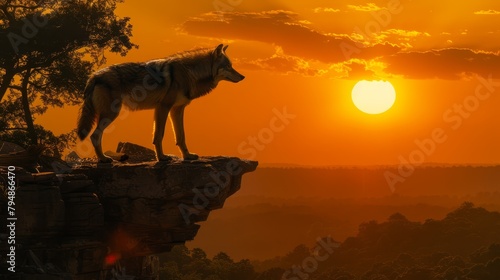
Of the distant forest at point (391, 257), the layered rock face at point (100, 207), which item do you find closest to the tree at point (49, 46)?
the layered rock face at point (100, 207)

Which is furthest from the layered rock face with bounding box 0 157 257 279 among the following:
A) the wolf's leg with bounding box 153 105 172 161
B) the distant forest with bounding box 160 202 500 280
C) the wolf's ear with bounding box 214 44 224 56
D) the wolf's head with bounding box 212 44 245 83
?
the distant forest with bounding box 160 202 500 280

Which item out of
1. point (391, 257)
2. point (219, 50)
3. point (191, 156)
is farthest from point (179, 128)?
point (391, 257)

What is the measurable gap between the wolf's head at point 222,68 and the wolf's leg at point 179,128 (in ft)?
4.69

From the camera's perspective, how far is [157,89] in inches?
888

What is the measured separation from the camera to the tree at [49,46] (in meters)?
36.7

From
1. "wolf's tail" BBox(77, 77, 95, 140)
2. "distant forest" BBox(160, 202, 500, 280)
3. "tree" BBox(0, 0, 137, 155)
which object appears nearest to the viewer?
"wolf's tail" BBox(77, 77, 95, 140)

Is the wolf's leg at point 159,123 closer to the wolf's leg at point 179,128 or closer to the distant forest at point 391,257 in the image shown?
the wolf's leg at point 179,128

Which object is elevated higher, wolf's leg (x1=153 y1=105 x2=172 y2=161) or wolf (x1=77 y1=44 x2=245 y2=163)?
wolf (x1=77 y1=44 x2=245 y2=163)

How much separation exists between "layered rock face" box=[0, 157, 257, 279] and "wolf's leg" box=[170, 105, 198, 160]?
382mm

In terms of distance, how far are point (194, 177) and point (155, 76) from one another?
313 centimetres

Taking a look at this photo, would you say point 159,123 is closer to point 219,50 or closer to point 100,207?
point 219,50

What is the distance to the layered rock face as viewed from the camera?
22.4 meters

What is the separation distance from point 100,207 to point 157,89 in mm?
3936

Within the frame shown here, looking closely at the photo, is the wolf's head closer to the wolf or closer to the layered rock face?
the wolf
